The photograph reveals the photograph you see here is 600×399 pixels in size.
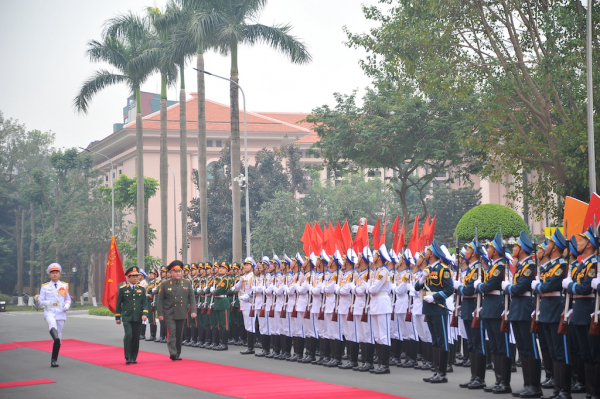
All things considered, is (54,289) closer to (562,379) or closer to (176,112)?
(562,379)

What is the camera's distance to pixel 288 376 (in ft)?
38.2

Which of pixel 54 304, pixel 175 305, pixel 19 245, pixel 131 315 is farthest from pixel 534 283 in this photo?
pixel 19 245

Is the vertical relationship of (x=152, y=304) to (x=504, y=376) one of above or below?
above

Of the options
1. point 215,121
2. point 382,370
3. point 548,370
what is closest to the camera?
point 548,370

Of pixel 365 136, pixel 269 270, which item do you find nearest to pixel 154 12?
pixel 365 136

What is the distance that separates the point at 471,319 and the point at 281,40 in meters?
20.2

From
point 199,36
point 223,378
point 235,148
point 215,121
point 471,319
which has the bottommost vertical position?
point 223,378

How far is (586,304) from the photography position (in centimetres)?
847

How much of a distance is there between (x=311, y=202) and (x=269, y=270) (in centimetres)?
4112

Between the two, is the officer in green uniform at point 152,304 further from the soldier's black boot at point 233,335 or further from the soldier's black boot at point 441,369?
the soldier's black boot at point 441,369

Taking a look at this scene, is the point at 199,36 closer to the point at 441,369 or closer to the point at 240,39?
the point at 240,39

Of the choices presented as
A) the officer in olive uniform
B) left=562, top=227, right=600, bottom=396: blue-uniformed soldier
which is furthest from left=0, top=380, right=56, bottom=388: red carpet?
left=562, top=227, right=600, bottom=396: blue-uniformed soldier

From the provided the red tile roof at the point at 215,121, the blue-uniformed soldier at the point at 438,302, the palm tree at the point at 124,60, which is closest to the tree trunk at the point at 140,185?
the palm tree at the point at 124,60

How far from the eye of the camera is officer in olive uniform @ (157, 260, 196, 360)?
14.2m
